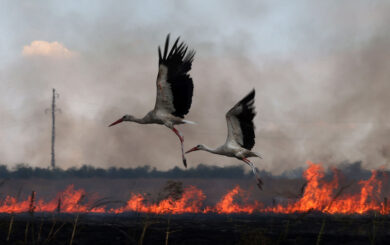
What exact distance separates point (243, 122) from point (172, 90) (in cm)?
284

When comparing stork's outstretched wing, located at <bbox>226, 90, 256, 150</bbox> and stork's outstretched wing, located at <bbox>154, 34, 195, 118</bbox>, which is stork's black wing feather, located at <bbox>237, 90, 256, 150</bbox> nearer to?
stork's outstretched wing, located at <bbox>226, 90, 256, 150</bbox>

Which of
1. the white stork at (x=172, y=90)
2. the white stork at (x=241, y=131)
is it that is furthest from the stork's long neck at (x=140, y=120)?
the white stork at (x=241, y=131)

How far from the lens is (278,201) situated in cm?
4397

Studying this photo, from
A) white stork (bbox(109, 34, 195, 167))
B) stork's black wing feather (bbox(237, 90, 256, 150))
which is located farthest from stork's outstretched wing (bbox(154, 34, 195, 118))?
stork's black wing feather (bbox(237, 90, 256, 150))

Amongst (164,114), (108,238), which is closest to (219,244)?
(108,238)

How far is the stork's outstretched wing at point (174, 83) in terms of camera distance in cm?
1609

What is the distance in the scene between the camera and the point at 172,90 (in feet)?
53.1

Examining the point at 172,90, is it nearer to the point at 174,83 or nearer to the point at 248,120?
the point at 174,83

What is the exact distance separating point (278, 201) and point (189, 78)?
96.9 ft

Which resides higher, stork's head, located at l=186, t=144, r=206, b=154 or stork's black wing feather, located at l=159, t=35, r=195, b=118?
stork's black wing feather, located at l=159, t=35, r=195, b=118

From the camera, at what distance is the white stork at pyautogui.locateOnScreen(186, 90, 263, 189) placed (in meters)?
14.5

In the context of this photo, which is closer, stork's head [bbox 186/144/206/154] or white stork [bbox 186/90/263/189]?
white stork [bbox 186/90/263/189]

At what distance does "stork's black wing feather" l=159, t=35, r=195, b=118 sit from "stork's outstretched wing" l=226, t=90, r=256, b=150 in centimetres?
221

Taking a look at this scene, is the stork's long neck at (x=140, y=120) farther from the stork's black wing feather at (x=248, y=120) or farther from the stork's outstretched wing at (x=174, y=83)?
the stork's black wing feather at (x=248, y=120)
